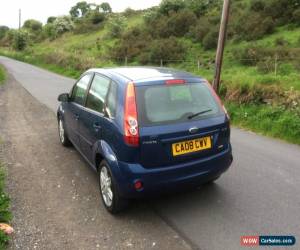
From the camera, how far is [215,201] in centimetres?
474

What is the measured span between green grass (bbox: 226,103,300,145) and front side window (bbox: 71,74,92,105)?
16.2 ft

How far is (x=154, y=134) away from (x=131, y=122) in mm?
304

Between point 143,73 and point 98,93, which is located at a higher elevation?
point 143,73

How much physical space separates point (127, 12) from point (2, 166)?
65497 mm

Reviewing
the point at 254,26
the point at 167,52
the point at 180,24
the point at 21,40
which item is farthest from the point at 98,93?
the point at 21,40

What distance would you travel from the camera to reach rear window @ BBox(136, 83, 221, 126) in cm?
414

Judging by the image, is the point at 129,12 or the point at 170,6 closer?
the point at 170,6

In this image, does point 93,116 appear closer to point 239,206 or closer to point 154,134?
point 154,134

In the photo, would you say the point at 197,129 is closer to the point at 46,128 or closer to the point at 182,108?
the point at 182,108

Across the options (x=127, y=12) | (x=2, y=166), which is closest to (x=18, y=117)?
(x=2, y=166)

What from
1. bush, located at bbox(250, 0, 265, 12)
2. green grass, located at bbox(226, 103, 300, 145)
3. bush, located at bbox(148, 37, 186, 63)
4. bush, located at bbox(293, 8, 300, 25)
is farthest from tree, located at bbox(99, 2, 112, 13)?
green grass, located at bbox(226, 103, 300, 145)

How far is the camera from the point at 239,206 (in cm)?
460

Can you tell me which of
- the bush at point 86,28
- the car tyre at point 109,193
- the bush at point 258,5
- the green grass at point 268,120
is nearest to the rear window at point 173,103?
the car tyre at point 109,193

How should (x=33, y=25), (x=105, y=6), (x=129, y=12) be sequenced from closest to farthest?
(x=129, y=12), (x=105, y=6), (x=33, y=25)
